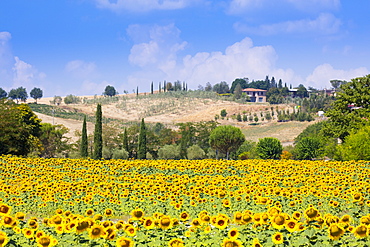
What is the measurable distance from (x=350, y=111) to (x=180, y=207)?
44.5 m

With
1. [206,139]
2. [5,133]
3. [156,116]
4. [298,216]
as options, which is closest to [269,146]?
[206,139]

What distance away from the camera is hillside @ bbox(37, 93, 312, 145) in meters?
→ 124

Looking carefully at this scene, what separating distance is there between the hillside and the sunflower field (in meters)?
99.6

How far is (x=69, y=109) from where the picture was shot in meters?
144

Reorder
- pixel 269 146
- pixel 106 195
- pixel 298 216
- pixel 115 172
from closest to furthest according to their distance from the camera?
pixel 298 216
pixel 106 195
pixel 115 172
pixel 269 146

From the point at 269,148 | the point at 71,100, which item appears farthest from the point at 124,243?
the point at 71,100

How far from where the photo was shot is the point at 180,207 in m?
9.15

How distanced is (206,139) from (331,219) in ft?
224

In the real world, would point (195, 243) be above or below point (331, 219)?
below

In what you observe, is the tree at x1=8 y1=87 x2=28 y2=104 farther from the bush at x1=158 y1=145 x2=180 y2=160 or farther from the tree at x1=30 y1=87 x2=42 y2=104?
the bush at x1=158 y1=145 x2=180 y2=160

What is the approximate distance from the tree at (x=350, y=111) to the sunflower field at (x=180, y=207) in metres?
26.2

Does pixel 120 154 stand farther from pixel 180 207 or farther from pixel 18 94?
pixel 18 94

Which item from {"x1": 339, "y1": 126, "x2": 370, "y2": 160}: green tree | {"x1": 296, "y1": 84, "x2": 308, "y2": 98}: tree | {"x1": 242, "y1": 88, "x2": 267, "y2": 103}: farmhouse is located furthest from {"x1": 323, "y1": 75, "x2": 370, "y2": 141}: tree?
{"x1": 296, "y1": 84, "x2": 308, "y2": 98}: tree

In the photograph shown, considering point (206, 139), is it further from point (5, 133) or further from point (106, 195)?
point (106, 195)
